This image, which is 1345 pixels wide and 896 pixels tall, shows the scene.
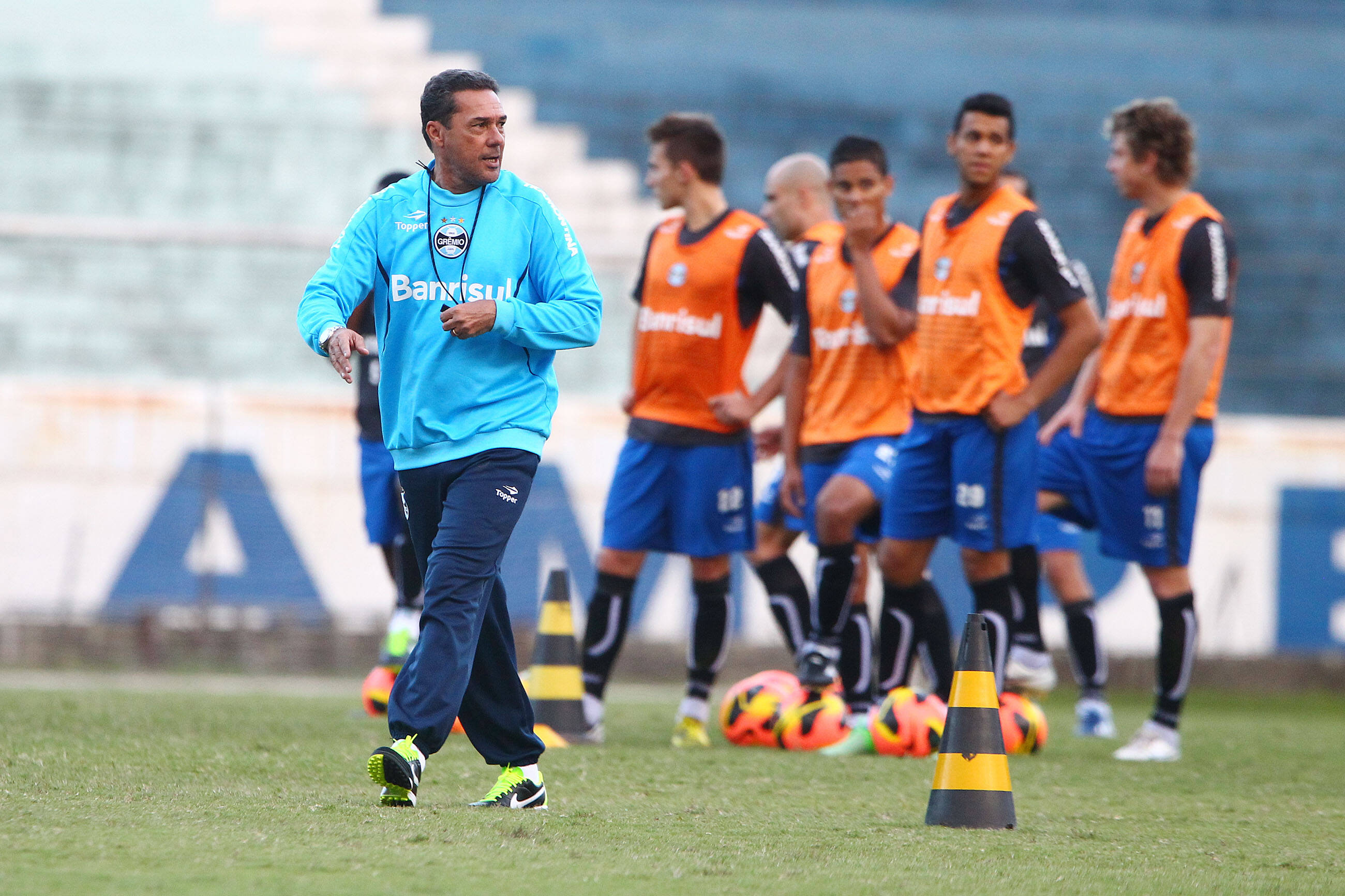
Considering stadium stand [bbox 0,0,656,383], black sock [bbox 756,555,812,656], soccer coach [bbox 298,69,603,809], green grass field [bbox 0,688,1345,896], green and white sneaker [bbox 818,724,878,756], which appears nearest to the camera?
Answer: green grass field [bbox 0,688,1345,896]

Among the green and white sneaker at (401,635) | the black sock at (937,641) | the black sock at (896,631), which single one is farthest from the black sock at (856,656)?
the green and white sneaker at (401,635)

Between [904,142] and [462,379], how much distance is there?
42.8ft

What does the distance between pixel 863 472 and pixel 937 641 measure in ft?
2.37

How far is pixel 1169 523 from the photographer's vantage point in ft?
21.5

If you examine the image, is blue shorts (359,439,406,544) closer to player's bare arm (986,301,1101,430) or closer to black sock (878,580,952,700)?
black sock (878,580,952,700)

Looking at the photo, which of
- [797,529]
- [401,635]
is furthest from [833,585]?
[401,635]

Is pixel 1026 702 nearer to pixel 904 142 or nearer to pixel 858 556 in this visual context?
pixel 858 556

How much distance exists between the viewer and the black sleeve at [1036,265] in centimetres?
608

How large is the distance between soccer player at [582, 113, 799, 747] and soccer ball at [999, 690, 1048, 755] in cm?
113

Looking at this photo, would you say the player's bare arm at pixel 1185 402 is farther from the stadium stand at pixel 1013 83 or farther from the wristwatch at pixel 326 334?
the stadium stand at pixel 1013 83

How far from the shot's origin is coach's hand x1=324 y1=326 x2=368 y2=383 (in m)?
3.84

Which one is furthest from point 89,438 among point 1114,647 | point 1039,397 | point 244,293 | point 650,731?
point 1039,397

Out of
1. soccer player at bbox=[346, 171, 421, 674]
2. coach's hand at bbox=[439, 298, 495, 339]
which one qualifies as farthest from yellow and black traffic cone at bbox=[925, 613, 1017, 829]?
soccer player at bbox=[346, 171, 421, 674]

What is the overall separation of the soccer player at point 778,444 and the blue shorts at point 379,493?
1497mm
